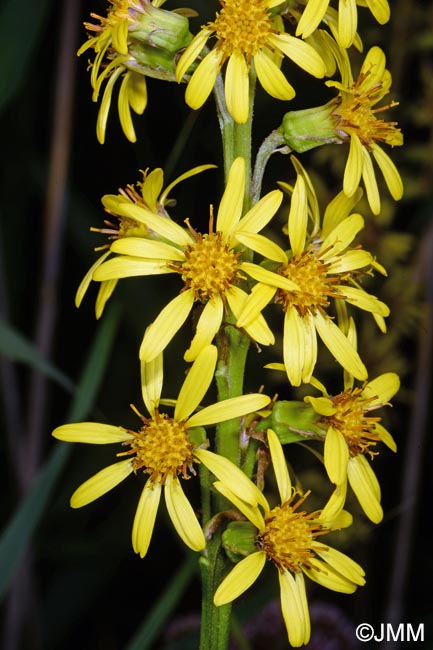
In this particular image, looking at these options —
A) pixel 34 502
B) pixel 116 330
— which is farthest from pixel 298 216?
pixel 116 330

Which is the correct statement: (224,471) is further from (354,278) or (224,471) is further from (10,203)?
(10,203)

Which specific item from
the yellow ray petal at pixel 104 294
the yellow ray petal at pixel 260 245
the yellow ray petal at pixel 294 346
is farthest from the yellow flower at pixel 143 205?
the yellow ray petal at pixel 294 346

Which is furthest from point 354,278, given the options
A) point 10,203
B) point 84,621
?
point 84,621

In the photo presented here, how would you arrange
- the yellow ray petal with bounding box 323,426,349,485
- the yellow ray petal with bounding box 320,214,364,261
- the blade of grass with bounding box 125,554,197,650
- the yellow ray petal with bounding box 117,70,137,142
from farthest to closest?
the blade of grass with bounding box 125,554,197,650, the yellow ray petal with bounding box 117,70,137,142, the yellow ray petal with bounding box 320,214,364,261, the yellow ray petal with bounding box 323,426,349,485

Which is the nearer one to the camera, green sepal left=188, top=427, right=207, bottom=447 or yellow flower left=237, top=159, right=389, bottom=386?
yellow flower left=237, top=159, right=389, bottom=386

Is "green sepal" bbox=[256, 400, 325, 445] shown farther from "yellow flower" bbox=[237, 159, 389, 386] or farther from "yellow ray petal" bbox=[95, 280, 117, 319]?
"yellow ray petal" bbox=[95, 280, 117, 319]

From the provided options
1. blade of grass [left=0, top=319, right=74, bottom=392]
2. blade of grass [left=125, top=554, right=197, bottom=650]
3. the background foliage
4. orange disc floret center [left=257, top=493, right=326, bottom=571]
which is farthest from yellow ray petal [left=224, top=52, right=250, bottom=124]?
blade of grass [left=125, top=554, right=197, bottom=650]

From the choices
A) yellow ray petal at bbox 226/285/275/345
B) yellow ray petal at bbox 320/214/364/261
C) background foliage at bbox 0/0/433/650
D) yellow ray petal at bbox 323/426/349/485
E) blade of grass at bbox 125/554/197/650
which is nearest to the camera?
yellow ray petal at bbox 226/285/275/345
